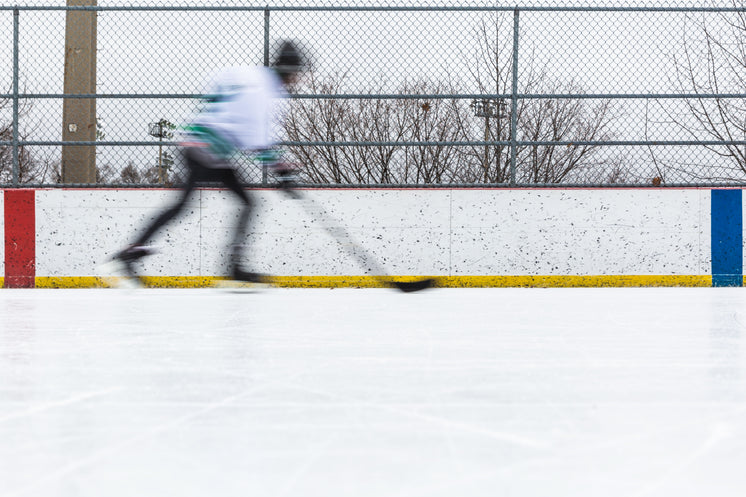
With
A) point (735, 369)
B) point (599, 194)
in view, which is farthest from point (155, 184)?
point (735, 369)

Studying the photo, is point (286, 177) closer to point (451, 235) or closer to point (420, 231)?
point (420, 231)

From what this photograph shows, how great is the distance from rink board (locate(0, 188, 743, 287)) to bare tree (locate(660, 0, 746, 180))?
2.12ft

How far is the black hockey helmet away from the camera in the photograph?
5020 millimetres

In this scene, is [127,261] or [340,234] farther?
[340,234]

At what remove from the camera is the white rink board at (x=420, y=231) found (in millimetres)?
6840

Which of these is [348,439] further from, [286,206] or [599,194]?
[599,194]

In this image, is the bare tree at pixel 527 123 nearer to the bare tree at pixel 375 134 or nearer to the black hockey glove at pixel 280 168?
the bare tree at pixel 375 134

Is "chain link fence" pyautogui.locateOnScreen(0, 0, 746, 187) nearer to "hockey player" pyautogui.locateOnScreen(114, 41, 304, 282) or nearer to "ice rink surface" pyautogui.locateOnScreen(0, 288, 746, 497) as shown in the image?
"hockey player" pyautogui.locateOnScreen(114, 41, 304, 282)

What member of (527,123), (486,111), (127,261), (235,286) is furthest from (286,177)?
(527,123)

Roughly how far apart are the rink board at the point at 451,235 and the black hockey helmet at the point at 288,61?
1933mm

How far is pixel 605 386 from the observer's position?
101 inches

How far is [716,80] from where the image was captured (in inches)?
311

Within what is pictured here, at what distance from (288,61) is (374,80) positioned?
6.37ft

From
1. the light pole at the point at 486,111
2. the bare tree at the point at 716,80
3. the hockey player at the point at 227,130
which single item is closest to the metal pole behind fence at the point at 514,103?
the light pole at the point at 486,111
